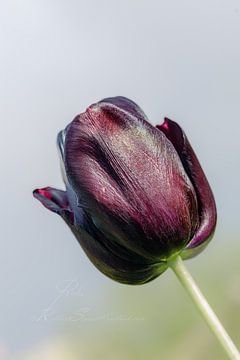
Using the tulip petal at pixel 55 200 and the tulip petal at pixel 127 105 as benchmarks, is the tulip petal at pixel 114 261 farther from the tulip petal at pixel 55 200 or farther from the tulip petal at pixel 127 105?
the tulip petal at pixel 127 105

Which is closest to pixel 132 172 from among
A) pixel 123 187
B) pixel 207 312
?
pixel 123 187

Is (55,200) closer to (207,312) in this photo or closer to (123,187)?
(123,187)

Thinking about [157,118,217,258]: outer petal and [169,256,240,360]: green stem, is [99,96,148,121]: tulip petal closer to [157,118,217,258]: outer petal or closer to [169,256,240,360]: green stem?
[157,118,217,258]: outer petal

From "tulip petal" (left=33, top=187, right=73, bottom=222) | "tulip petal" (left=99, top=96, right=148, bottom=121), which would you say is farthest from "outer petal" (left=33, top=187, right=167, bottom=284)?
"tulip petal" (left=99, top=96, right=148, bottom=121)

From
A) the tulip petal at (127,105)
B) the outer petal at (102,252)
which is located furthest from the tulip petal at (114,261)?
the tulip petal at (127,105)

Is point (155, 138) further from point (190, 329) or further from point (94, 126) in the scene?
point (190, 329)

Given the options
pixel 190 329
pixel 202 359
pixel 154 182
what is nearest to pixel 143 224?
pixel 154 182
